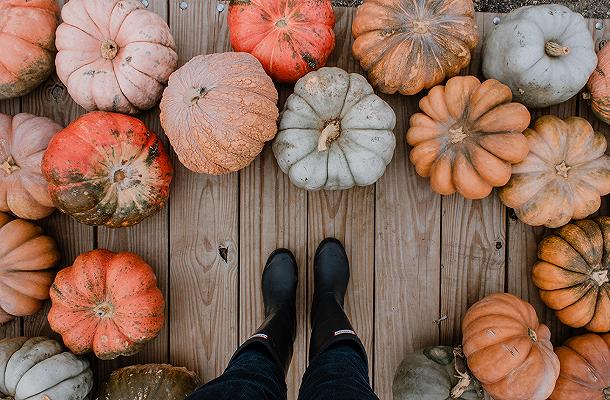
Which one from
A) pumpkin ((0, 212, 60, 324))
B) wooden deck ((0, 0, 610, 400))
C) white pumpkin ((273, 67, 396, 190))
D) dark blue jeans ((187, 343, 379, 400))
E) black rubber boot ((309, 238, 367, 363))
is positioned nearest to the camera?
dark blue jeans ((187, 343, 379, 400))

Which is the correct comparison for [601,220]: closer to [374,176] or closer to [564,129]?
[564,129]

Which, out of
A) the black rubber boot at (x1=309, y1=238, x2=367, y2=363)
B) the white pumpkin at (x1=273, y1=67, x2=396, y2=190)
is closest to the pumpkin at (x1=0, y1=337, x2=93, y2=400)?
the black rubber boot at (x1=309, y1=238, x2=367, y2=363)

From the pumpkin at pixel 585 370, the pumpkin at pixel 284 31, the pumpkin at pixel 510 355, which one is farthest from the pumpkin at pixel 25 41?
the pumpkin at pixel 585 370

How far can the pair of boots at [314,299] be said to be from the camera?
170 centimetres

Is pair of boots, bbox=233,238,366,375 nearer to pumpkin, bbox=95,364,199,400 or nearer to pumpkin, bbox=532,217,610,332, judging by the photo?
pumpkin, bbox=95,364,199,400

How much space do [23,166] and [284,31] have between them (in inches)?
42.7

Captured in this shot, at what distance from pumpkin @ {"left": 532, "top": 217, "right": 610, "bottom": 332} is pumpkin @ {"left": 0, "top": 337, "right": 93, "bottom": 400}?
5.95 ft

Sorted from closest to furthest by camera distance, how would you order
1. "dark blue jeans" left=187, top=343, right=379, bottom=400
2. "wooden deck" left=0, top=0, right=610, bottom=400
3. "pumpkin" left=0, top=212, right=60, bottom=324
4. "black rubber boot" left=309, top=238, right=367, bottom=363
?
"dark blue jeans" left=187, top=343, right=379, bottom=400
"black rubber boot" left=309, top=238, right=367, bottom=363
"pumpkin" left=0, top=212, right=60, bottom=324
"wooden deck" left=0, top=0, right=610, bottom=400

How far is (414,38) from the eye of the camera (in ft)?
5.90

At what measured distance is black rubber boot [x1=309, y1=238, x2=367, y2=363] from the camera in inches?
64.5

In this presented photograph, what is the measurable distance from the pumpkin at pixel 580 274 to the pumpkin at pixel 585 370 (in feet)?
0.21

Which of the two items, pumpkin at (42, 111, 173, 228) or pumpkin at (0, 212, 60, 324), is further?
pumpkin at (0, 212, 60, 324)

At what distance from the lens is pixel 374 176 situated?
1.83 metres

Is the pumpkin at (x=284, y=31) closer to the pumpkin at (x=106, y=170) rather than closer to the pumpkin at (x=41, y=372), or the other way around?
the pumpkin at (x=106, y=170)
